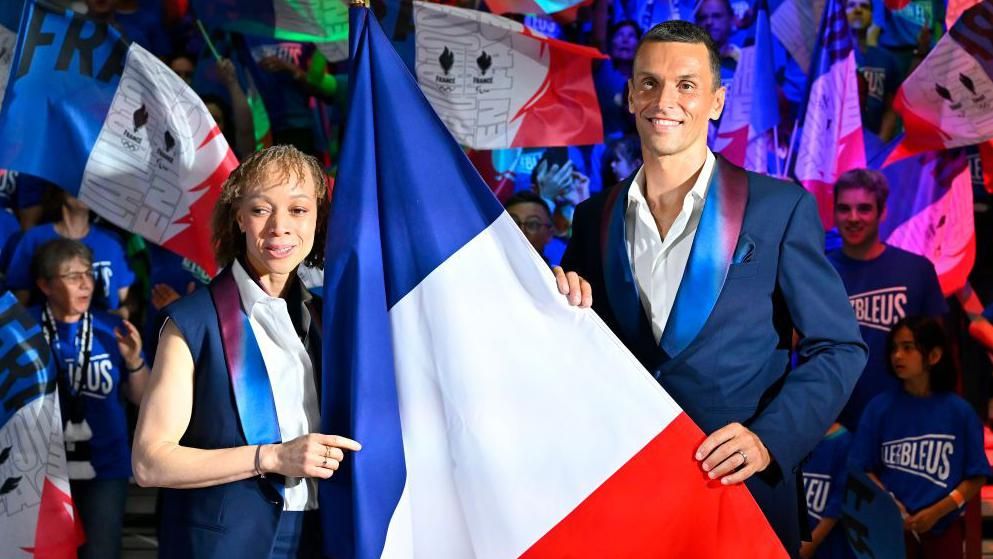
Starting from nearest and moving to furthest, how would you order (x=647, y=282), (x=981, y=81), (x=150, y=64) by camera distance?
(x=647, y=282)
(x=150, y=64)
(x=981, y=81)

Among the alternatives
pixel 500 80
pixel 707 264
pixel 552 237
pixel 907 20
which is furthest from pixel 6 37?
pixel 907 20

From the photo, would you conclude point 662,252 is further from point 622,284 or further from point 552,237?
point 552,237

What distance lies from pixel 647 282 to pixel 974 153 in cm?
431

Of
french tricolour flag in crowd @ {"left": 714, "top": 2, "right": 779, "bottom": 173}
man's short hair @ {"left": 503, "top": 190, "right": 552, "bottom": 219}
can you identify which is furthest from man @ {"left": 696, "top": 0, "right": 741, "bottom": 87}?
man's short hair @ {"left": 503, "top": 190, "right": 552, "bottom": 219}

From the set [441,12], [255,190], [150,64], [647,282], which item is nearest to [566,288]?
[647,282]

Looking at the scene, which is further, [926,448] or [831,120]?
[831,120]

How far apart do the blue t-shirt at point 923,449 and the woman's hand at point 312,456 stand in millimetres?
3239

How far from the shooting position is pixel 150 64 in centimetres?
522

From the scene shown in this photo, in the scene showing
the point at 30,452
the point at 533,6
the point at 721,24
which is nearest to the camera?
the point at 30,452

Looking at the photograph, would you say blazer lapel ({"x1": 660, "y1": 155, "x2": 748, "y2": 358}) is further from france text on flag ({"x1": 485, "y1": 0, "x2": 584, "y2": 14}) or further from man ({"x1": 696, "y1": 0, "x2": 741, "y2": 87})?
man ({"x1": 696, "y1": 0, "x2": 741, "y2": 87})

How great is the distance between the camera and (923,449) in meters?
5.46

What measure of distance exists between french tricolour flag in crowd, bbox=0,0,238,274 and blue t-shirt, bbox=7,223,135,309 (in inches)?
25.6

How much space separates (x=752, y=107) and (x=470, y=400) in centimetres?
387

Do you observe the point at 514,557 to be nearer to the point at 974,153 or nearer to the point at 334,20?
the point at 334,20
